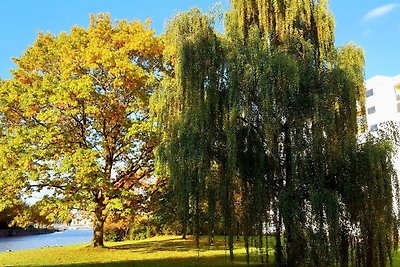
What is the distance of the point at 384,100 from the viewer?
54469mm

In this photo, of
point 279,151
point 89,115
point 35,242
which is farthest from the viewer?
point 35,242

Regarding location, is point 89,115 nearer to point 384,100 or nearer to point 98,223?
point 98,223

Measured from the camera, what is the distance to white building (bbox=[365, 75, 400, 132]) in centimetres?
5319

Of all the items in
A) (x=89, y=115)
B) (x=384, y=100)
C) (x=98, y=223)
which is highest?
(x=384, y=100)

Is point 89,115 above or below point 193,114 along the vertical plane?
above

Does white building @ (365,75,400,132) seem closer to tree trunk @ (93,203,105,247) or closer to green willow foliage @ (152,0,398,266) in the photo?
tree trunk @ (93,203,105,247)

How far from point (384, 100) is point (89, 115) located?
150 feet

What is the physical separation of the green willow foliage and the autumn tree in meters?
7.00

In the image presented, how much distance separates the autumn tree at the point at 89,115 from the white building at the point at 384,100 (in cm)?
4073

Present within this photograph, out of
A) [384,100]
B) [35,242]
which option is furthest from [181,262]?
[384,100]

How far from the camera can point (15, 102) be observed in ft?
65.8

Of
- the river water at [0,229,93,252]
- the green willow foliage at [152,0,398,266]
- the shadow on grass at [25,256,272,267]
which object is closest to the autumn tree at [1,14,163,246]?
the shadow on grass at [25,256,272,267]

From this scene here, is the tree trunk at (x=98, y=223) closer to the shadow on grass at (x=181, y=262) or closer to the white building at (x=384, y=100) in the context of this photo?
the shadow on grass at (x=181, y=262)

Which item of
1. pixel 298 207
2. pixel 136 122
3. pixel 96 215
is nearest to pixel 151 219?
pixel 96 215
